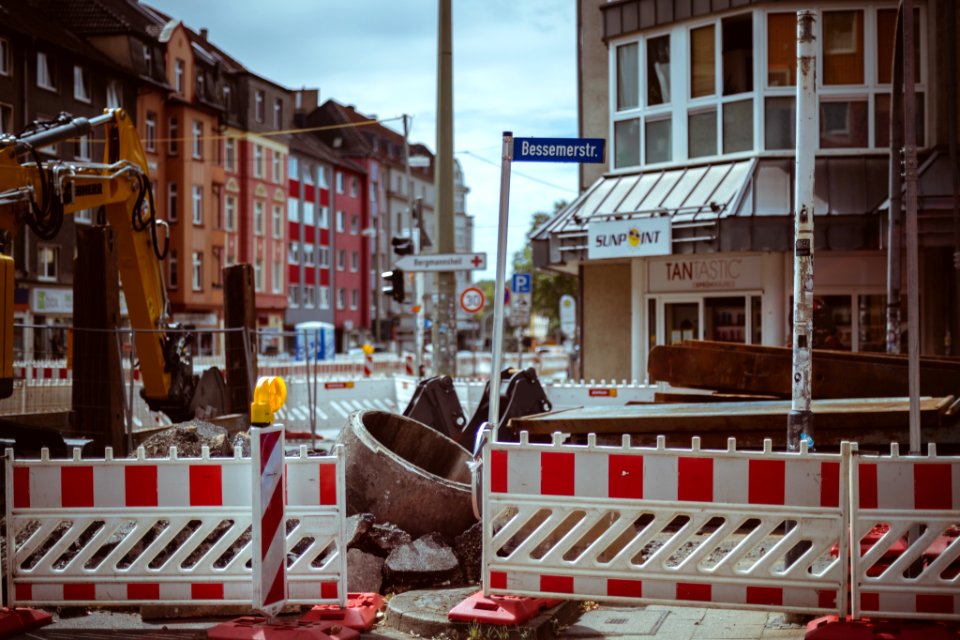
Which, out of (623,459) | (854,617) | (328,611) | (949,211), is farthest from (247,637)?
(949,211)

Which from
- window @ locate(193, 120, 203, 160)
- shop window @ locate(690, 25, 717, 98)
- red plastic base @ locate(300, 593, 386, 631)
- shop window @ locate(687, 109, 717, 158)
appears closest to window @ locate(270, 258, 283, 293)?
window @ locate(193, 120, 203, 160)

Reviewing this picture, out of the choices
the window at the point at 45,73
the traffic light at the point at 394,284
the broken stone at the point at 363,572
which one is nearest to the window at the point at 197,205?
the window at the point at 45,73

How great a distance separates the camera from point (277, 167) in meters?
74.1

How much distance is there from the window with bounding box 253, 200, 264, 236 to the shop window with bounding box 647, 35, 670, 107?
1991 inches

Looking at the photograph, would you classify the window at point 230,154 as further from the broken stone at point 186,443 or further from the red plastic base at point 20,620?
the red plastic base at point 20,620

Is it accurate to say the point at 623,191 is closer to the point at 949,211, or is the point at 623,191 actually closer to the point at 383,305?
A: the point at 949,211

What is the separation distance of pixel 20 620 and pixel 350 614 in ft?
6.54

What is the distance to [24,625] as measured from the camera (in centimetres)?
723

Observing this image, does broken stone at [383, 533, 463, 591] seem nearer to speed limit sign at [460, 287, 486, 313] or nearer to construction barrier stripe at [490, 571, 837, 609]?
construction barrier stripe at [490, 571, 837, 609]

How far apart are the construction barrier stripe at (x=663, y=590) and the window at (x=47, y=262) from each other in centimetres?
4379

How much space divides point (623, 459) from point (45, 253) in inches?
1773

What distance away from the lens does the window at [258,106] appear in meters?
70.3

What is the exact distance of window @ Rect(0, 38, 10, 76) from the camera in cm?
4397

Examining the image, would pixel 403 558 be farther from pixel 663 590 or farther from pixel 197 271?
pixel 197 271
